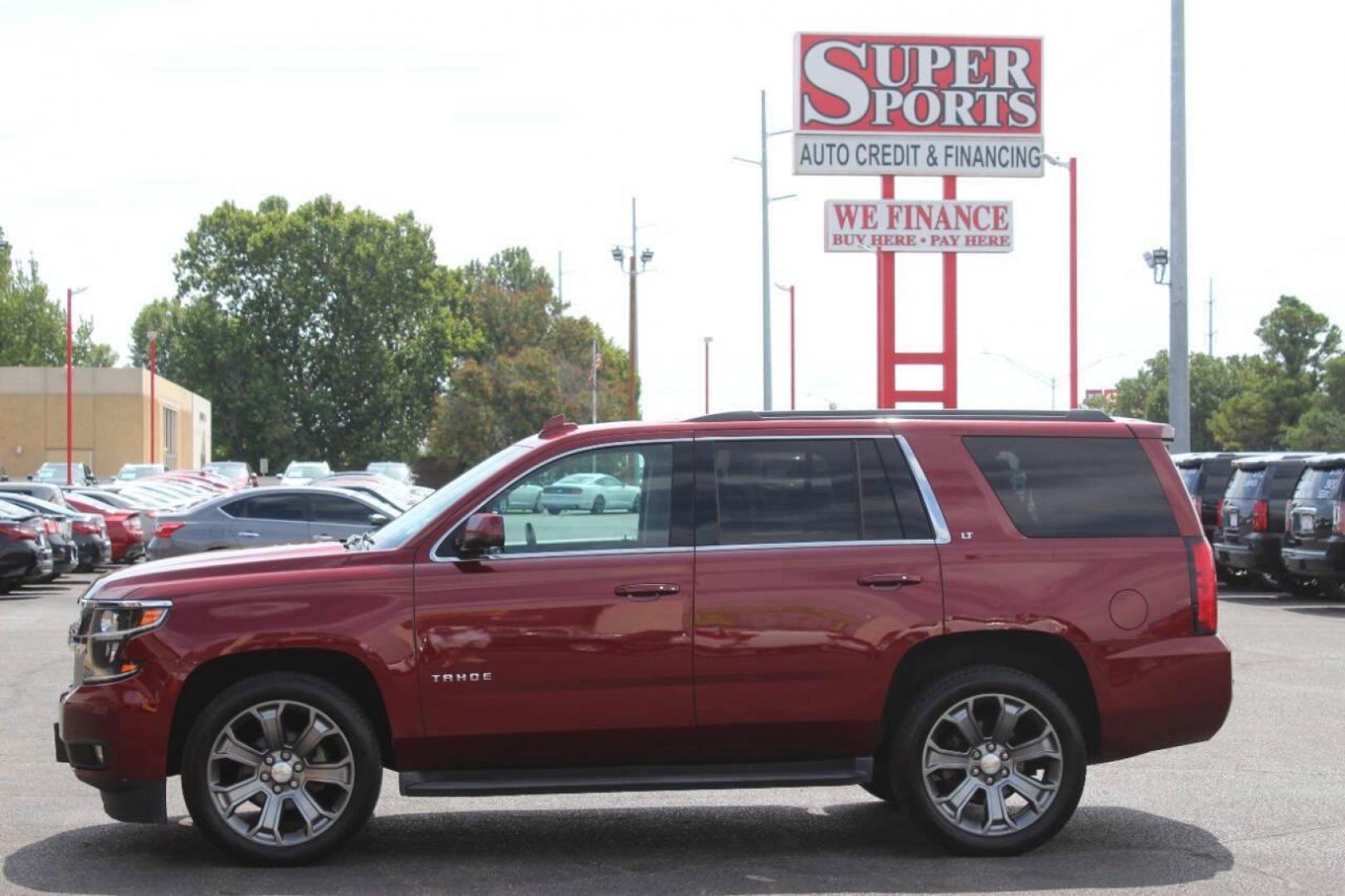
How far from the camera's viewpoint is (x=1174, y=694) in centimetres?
748

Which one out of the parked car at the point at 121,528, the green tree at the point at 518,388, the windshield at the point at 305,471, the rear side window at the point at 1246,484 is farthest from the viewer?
the green tree at the point at 518,388

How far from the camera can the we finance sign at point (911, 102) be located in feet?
107

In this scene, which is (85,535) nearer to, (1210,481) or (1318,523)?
(1210,481)

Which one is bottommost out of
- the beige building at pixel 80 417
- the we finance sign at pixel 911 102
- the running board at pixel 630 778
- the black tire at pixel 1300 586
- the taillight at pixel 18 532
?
the black tire at pixel 1300 586

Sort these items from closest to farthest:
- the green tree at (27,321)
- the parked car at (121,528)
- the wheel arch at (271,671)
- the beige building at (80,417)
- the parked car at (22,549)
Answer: the wheel arch at (271,671) < the parked car at (22,549) < the parked car at (121,528) < the beige building at (80,417) < the green tree at (27,321)

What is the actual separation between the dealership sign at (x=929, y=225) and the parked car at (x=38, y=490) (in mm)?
14624

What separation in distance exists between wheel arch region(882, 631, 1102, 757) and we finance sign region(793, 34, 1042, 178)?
1005 inches

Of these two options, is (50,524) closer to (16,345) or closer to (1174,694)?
(1174,694)

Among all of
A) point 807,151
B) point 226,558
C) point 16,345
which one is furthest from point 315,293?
point 226,558

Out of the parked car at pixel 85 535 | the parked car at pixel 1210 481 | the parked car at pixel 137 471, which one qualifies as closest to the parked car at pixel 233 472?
the parked car at pixel 137 471

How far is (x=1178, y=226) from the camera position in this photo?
94.8 feet

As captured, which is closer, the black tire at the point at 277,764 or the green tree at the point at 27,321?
the black tire at the point at 277,764

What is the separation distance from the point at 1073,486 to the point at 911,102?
85.1ft

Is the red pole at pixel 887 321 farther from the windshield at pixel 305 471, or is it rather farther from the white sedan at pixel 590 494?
the windshield at pixel 305 471
